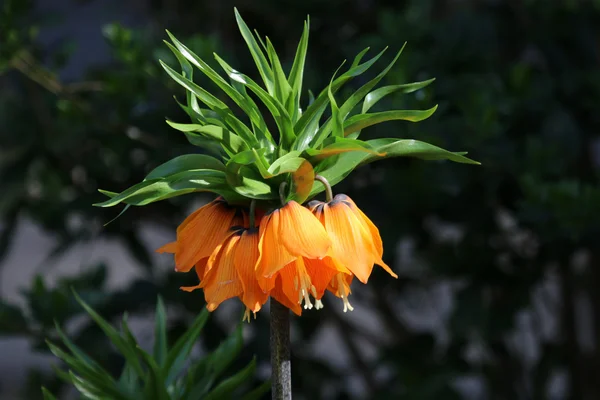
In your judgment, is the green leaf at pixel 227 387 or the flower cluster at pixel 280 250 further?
the green leaf at pixel 227 387

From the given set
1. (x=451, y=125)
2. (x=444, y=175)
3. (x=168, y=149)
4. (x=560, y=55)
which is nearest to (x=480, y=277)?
(x=444, y=175)

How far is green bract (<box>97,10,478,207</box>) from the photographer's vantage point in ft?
2.42

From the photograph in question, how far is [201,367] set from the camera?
3.47 ft

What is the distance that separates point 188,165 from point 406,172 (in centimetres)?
108

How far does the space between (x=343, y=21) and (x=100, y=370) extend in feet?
4.63

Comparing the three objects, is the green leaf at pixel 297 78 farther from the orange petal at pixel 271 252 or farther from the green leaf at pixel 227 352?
the green leaf at pixel 227 352

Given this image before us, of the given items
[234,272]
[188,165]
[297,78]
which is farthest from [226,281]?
[297,78]

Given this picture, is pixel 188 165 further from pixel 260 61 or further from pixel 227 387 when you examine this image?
pixel 227 387

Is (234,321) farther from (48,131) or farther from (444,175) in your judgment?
(444,175)

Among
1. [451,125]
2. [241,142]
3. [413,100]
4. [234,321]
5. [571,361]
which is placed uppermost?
[241,142]

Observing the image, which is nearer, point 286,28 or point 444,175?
→ point 444,175

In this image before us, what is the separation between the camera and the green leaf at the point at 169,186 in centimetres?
74

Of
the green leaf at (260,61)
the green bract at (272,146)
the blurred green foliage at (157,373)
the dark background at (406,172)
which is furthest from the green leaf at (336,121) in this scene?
the dark background at (406,172)

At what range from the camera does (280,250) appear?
2.38 ft
